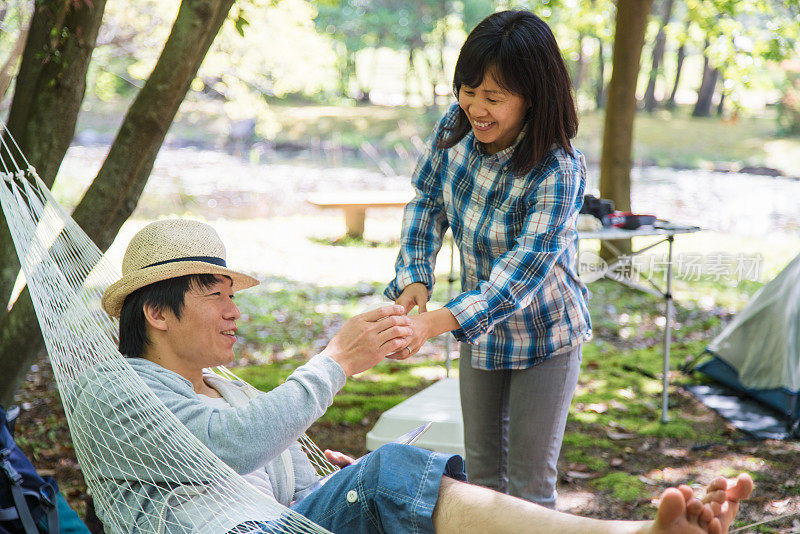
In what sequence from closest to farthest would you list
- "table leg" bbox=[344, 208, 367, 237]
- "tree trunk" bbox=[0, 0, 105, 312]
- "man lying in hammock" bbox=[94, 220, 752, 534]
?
"man lying in hammock" bbox=[94, 220, 752, 534]
"tree trunk" bbox=[0, 0, 105, 312]
"table leg" bbox=[344, 208, 367, 237]

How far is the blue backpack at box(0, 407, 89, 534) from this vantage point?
1.72 metres

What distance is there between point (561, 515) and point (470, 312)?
1.79ft

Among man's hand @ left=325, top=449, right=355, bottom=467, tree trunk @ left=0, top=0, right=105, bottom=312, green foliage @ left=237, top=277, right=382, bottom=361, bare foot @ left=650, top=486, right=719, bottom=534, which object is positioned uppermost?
tree trunk @ left=0, top=0, right=105, bottom=312

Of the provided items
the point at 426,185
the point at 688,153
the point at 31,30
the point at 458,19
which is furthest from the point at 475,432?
the point at 458,19

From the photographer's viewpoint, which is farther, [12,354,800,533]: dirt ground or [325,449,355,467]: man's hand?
[12,354,800,533]: dirt ground

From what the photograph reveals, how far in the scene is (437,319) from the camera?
1.83 m

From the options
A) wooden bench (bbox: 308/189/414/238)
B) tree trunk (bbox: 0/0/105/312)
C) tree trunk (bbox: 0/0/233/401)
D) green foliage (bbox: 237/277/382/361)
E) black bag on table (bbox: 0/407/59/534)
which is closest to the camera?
black bag on table (bbox: 0/407/59/534)

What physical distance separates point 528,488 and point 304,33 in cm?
682

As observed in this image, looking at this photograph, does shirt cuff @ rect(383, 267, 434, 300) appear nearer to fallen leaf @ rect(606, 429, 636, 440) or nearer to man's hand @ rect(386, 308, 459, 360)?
man's hand @ rect(386, 308, 459, 360)

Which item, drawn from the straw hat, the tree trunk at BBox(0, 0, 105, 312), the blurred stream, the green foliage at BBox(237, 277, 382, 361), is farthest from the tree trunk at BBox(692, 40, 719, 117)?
the straw hat

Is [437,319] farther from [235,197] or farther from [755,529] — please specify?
[235,197]

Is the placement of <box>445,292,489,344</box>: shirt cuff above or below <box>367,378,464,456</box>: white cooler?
above

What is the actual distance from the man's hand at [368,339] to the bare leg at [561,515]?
12.6 inches

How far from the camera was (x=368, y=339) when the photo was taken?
5.58 ft
